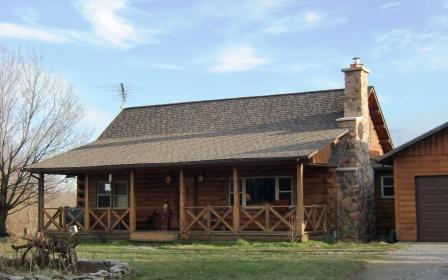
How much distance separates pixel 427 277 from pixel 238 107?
574 inches

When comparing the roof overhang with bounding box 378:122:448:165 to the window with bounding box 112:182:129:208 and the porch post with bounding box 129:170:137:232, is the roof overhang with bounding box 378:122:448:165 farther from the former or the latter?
the window with bounding box 112:182:129:208

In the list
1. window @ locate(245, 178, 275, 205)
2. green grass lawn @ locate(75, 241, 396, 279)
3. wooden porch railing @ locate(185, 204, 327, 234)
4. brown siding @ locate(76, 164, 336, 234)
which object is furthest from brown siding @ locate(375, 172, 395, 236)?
green grass lawn @ locate(75, 241, 396, 279)

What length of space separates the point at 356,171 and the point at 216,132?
18.0 ft

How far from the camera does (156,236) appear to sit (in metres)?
21.2

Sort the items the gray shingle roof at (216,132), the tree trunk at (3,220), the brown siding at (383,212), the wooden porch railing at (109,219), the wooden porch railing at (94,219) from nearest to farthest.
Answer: the gray shingle roof at (216,132)
the wooden porch railing at (109,219)
the wooden porch railing at (94,219)
the brown siding at (383,212)
the tree trunk at (3,220)

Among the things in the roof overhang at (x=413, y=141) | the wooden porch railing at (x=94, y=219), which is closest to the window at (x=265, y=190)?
the roof overhang at (x=413, y=141)

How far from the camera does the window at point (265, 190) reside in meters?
22.0

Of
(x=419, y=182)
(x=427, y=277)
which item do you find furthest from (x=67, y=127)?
(x=427, y=277)

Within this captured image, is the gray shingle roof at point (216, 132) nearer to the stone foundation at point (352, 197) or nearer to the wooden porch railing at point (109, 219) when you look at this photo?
the stone foundation at point (352, 197)

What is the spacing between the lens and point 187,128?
83.6 ft

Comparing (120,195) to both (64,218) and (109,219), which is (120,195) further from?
(64,218)

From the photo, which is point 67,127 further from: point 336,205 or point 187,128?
point 336,205

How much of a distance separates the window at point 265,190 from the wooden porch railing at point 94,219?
4.07 meters

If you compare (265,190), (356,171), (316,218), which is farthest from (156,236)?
(356,171)
